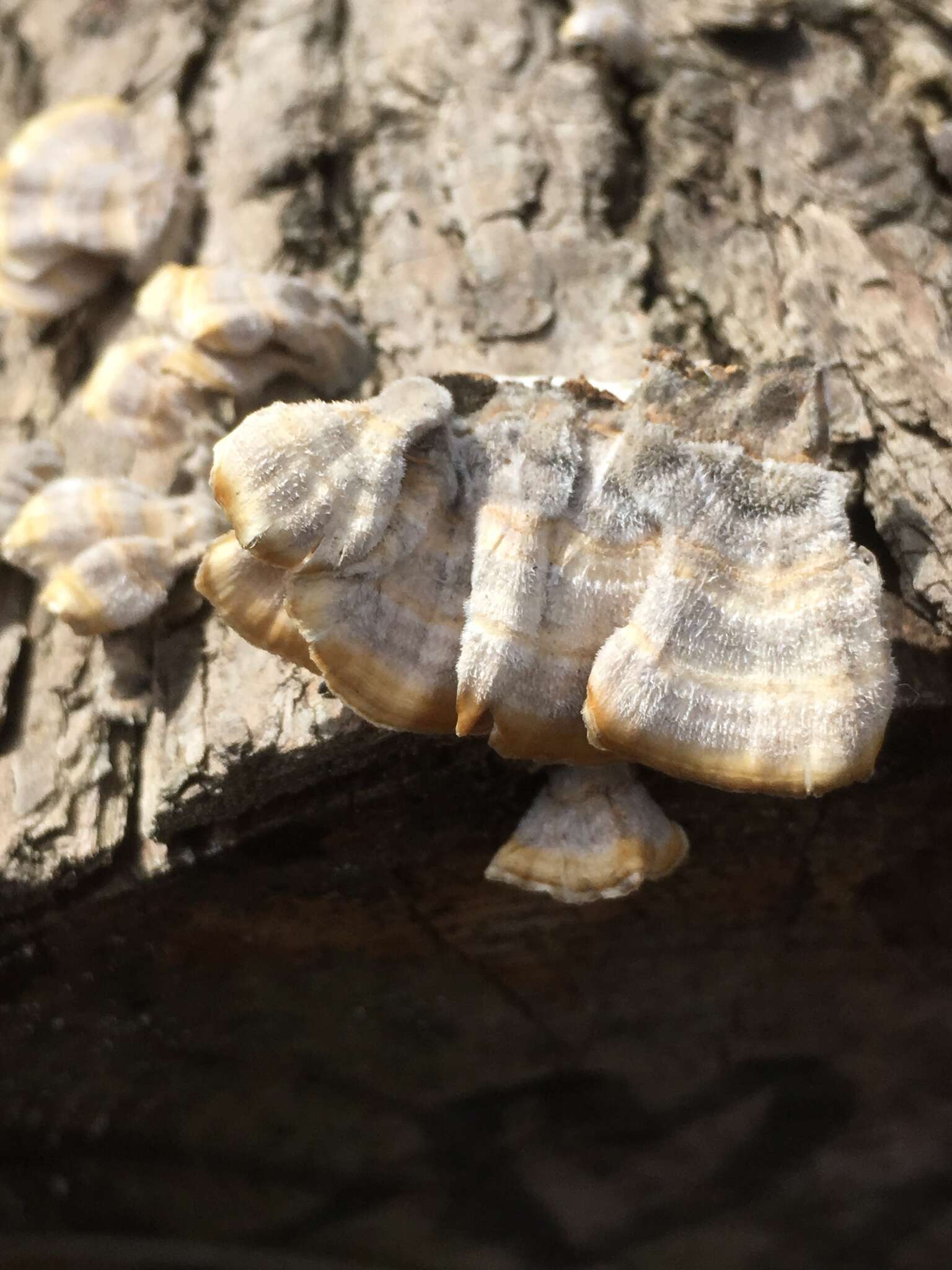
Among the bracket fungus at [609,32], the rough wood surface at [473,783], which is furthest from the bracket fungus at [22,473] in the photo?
the bracket fungus at [609,32]

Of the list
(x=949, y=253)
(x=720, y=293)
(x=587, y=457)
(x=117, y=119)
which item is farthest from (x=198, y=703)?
(x=949, y=253)

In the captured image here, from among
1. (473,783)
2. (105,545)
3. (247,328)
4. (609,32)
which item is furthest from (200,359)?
(609,32)

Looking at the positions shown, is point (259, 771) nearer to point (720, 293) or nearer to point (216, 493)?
point (216, 493)

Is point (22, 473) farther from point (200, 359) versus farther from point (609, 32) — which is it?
point (609, 32)

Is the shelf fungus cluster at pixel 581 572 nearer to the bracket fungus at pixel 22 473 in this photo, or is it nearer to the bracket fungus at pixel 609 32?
the bracket fungus at pixel 22 473

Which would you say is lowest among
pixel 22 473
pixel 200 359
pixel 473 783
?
pixel 473 783

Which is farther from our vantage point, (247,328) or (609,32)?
(609,32)
